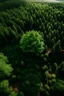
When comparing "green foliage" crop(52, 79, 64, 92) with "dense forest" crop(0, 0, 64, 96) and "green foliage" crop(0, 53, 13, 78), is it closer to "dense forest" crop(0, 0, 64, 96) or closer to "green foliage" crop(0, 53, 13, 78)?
"dense forest" crop(0, 0, 64, 96)

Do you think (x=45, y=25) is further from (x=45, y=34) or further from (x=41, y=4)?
(x=41, y=4)

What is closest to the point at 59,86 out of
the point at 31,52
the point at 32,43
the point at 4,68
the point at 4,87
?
the point at 31,52

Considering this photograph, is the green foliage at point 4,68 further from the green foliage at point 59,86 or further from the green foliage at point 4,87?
the green foliage at point 59,86

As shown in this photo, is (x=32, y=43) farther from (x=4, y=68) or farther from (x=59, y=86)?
(x=59, y=86)

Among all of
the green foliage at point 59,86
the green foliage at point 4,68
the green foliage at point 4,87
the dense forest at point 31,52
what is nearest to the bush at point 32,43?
the dense forest at point 31,52

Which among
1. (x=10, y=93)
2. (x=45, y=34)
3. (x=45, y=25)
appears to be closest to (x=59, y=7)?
(x=45, y=25)

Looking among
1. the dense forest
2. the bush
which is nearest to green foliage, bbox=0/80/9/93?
the dense forest

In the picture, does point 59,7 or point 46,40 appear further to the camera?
point 59,7

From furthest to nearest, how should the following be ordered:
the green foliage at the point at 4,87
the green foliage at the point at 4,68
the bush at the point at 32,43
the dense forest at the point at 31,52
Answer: the bush at the point at 32,43 → the dense forest at the point at 31,52 → the green foliage at the point at 4,68 → the green foliage at the point at 4,87
